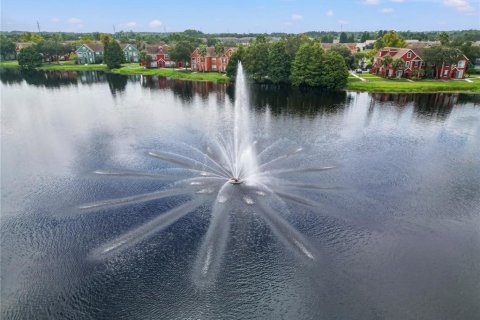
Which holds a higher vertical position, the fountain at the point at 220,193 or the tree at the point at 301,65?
the tree at the point at 301,65

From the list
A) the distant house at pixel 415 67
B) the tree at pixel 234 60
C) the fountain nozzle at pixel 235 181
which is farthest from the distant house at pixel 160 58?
the fountain nozzle at pixel 235 181

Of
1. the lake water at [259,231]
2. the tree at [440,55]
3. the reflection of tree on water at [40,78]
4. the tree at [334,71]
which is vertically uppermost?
the tree at [440,55]

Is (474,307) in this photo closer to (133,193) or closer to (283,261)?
(283,261)

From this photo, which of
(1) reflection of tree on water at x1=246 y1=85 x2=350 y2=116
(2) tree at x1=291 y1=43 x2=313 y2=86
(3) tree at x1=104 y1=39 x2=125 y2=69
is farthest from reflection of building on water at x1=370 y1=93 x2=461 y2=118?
(3) tree at x1=104 y1=39 x2=125 y2=69

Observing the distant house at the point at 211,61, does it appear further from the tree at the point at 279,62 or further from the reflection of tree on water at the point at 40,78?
the reflection of tree on water at the point at 40,78

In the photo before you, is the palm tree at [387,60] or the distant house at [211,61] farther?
the distant house at [211,61]
